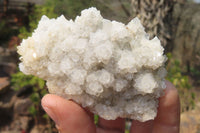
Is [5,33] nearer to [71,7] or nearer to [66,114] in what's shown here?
[71,7]

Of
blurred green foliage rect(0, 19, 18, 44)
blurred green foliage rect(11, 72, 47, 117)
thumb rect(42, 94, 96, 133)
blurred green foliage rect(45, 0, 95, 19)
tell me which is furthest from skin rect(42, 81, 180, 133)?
blurred green foliage rect(0, 19, 18, 44)

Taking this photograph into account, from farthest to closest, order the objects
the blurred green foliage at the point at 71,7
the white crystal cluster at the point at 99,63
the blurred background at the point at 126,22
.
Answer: the blurred background at the point at 126,22 → the blurred green foliage at the point at 71,7 → the white crystal cluster at the point at 99,63

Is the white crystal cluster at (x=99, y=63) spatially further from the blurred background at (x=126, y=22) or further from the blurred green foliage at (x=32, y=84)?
the blurred green foliage at (x=32, y=84)

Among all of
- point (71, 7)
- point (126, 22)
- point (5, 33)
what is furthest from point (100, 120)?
point (5, 33)

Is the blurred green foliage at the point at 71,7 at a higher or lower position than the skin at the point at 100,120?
higher

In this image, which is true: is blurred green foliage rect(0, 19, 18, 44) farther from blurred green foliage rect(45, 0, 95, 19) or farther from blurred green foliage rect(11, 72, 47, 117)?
blurred green foliage rect(45, 0, 95, 19)

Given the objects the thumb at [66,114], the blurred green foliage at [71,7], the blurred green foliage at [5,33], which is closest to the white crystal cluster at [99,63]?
the thumb at [66,114]
